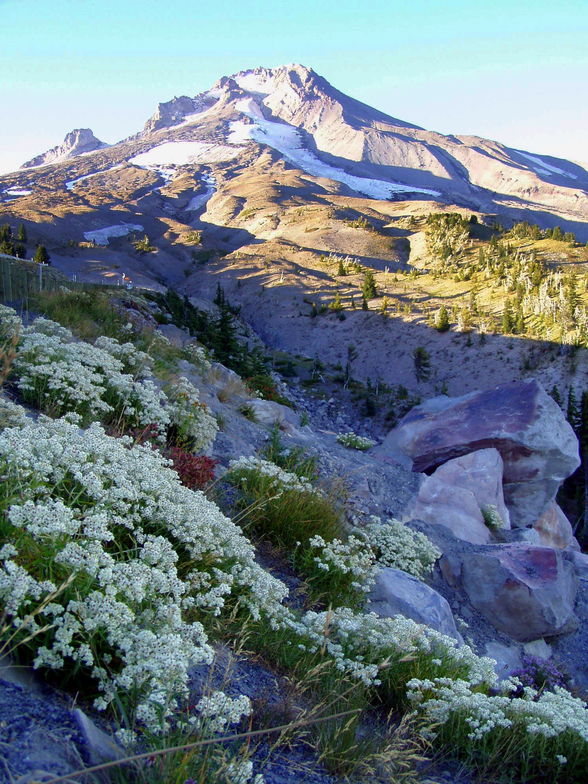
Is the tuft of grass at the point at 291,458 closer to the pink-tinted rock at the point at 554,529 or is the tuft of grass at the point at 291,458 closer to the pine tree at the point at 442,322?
the pink-tinted rock at the point at 554,529

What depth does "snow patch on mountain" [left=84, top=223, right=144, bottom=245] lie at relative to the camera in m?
91.5

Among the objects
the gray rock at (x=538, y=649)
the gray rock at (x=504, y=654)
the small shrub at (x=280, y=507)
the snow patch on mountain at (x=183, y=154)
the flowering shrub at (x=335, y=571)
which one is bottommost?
the gray rock at (x=538, y=649)

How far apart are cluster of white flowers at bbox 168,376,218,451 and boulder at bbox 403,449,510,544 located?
3.87 meters

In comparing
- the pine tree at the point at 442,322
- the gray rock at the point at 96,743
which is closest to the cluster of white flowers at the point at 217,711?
the gray rock at the point at 96,743

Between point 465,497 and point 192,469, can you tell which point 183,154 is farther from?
point 192,469

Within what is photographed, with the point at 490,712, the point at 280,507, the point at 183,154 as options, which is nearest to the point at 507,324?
the point at 280,507

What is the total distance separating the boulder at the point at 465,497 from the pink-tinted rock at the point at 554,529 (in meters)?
2.45

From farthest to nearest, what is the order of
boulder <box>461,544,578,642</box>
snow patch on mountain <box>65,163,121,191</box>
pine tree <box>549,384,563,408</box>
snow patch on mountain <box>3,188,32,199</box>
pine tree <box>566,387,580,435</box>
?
snow patch on mountain <box>65,163,121,191</box>
snow patch on mountain <box>3,188,32,199</box>
pine tree <box>549,384,563,408</box>
pine tree <box>566,387,580,435</box>
boulder <box>461,544,578,642</box>

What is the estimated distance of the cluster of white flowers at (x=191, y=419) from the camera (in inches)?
261

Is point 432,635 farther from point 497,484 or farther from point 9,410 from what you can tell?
point 497,484

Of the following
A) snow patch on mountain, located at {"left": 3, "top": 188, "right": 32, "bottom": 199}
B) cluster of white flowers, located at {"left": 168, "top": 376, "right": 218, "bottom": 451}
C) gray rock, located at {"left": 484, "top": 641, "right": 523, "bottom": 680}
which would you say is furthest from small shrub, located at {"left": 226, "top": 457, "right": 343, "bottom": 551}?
snow patch on mountain, located at {"left": 3, "top": 188, "right": 32, "bottom": 199}

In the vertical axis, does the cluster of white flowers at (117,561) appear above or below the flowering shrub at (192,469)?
above

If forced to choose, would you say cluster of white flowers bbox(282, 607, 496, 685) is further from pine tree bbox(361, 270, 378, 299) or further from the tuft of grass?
pine tree bbox(361, 270, 378, 299)

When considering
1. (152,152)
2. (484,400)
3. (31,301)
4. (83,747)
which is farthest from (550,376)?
(152,152)
